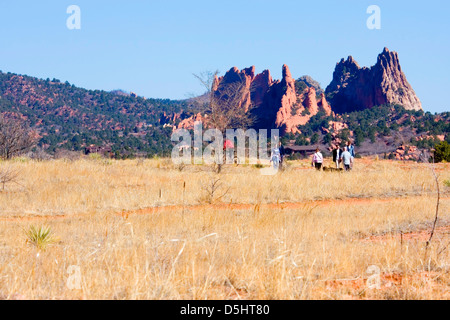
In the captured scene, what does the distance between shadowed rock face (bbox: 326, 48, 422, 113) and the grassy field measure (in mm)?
102326

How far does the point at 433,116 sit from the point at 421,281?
8721 cm

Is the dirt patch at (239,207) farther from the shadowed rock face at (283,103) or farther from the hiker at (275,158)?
the shadowed rock face at (283,103)

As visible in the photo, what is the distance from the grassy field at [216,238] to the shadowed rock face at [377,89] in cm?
10233

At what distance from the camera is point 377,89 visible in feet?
376

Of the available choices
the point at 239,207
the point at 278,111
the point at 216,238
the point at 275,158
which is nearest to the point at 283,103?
the point at 278,111

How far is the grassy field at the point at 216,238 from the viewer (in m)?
3.82

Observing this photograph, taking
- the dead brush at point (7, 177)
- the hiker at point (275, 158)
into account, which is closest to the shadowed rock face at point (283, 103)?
the hiker at point (275, 158)

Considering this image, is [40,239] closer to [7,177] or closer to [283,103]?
[7,177]

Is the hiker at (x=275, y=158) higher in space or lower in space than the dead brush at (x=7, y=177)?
higher

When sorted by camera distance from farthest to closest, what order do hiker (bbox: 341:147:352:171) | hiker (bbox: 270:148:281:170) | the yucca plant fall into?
1. hiker (bbox: 270:148:281:170)
2. hiker (bbox: 341:147:352:171)
3. the yucca plant

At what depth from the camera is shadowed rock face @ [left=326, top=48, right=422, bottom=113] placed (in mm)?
114062

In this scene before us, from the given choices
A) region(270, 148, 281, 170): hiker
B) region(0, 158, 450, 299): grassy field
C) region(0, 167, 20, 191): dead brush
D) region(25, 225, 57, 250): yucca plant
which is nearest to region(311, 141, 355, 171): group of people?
region(270, 148, 281, 170): hiker

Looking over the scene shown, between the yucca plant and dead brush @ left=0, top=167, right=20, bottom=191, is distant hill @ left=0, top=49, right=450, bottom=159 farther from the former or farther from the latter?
the yucca plant
